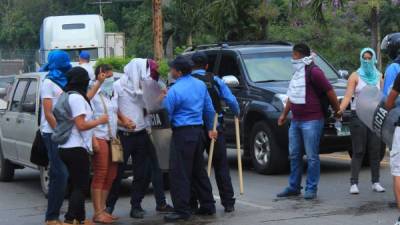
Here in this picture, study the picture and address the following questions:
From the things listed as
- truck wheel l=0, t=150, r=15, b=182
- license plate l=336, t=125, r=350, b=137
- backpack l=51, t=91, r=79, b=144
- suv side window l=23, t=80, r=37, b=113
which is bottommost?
truck wheel l=0, t=150, r=15, b=182

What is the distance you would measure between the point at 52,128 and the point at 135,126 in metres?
0.95

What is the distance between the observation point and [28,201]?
10.7 metres

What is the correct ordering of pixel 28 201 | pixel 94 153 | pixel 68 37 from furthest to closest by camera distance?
pixel 68 37 → pixel 28 201 → pixel 94 153

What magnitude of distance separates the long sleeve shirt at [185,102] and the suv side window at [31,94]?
3286 millimetres

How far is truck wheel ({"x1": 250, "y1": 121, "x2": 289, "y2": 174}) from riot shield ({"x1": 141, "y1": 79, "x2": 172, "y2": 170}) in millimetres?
3415

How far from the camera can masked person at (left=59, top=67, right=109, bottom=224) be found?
774cm

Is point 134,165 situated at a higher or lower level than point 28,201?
higher

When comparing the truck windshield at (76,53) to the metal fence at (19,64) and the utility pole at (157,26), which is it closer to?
the utility pole at (157,26)

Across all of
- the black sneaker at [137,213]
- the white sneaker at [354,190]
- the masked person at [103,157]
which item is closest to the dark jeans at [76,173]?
the masked person at [103,157]

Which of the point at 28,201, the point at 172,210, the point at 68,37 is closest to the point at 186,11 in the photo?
the point at 68,37

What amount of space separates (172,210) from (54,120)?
70.9 inches

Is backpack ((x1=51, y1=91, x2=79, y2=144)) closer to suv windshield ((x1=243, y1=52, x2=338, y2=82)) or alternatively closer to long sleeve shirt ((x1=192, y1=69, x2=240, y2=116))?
long sleeve shirt ((x1=192, y1=69, x2=240, y2=116))

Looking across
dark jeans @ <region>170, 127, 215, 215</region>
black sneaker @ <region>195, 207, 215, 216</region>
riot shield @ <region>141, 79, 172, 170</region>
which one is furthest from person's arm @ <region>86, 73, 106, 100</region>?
black sneaker @ <region>195, 207, 215, 216</region>

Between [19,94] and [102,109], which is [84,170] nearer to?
[102,109]
